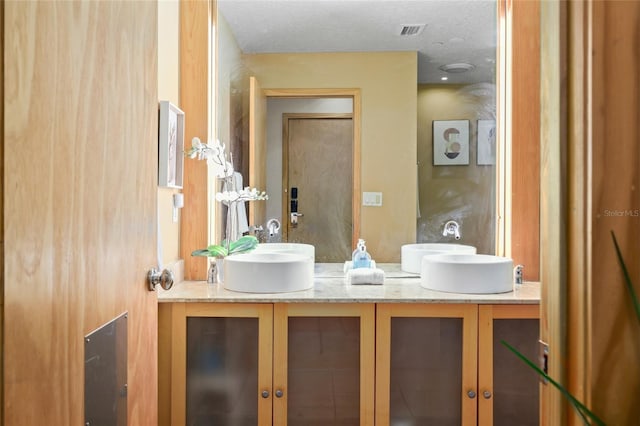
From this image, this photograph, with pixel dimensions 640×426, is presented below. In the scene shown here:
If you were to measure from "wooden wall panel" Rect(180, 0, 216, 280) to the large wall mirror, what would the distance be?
0.50ft

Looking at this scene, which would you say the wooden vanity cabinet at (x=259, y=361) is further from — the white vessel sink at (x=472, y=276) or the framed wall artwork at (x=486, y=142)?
the framed wall artwork at (x=486, y=142)

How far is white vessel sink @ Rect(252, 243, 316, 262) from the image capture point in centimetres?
222

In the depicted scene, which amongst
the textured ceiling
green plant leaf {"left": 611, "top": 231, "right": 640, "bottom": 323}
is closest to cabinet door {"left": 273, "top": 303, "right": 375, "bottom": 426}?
green plant leaf {"left": 611, "top": 231, "right": 640, "bottom": 323}

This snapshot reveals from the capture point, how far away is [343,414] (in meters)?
1.75

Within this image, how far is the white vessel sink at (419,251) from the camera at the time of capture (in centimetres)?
220

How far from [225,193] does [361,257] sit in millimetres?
708

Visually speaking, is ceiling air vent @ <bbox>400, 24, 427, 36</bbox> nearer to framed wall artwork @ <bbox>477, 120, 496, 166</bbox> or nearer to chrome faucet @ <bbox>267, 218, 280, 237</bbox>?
framed wall artwork @ <bbox>477, 120, 496, 166</bbox>

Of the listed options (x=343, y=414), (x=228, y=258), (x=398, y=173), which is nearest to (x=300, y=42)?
(x=398, y=173)

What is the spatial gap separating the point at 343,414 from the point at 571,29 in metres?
1.51

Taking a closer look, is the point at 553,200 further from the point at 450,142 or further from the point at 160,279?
the point at 450,142

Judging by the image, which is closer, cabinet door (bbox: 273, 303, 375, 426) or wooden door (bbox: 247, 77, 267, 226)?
cabinet door (bbox: 273, 303, 375, 426)

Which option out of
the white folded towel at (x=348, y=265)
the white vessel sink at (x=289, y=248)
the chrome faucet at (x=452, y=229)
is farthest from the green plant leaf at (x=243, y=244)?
the chrome faucet at (x=452, y=229)

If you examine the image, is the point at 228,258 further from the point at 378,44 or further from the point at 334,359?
the point at 378,44

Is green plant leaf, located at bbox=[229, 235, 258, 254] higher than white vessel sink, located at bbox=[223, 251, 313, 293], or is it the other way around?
green plant leaf, located at bbox=[229, 235, 258, 254]
